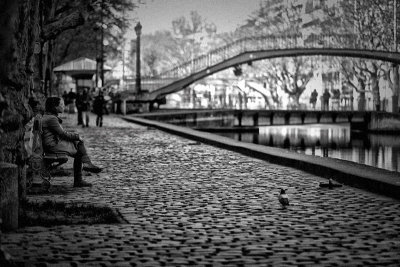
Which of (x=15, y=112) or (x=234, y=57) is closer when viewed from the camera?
(x=15, y=112)

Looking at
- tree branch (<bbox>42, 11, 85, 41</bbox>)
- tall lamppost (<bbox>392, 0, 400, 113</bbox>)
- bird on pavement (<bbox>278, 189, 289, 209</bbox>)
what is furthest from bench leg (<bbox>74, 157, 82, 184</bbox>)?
tall lamppost (<bbox>392, 0, 400, 113</bbox>)

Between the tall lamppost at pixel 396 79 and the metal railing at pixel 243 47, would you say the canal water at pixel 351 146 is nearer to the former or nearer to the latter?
the tall lamppost at pixel 396 79

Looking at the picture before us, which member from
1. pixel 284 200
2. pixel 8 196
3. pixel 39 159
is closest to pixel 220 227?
pixel 284 200

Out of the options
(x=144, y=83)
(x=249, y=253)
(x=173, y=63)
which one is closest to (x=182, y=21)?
(x=173, y=63)

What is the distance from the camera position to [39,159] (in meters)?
12.6

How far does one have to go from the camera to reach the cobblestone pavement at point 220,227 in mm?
7484

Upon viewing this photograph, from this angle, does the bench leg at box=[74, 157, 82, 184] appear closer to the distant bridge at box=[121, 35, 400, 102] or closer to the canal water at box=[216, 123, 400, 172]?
the canal water at box=[216, 123, 400, 172]

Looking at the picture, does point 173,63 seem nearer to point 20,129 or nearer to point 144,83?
point 144,83

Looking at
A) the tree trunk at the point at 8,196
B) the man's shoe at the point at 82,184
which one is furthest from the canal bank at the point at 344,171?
the tree trunk at the point at 8,196

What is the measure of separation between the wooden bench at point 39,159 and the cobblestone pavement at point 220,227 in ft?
1.64

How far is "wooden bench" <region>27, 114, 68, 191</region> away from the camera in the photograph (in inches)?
492

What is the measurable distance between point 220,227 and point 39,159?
4.17 meters

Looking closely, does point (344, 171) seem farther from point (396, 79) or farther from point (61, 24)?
point (396, 79)

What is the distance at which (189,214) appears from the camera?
33.7 feet
